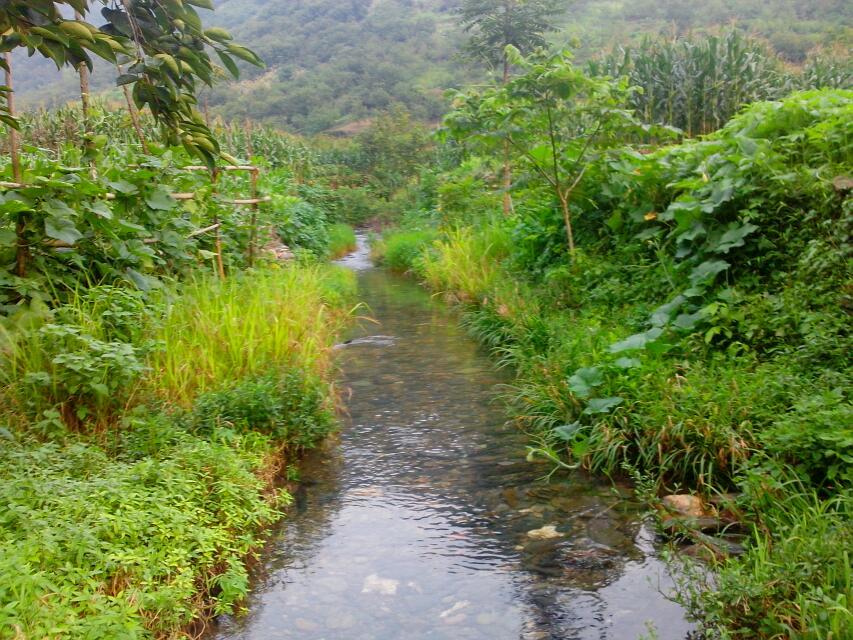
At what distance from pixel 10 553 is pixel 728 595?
2.85 metres

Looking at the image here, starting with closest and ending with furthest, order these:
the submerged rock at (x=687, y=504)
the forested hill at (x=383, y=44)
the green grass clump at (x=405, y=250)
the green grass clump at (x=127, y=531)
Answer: the green grass clump at (x=127, y=531)
the submerged rock at (x=687, y=504)
the green grass clump at (x=405, y=250)
the forested hill at (x=383, y=44)

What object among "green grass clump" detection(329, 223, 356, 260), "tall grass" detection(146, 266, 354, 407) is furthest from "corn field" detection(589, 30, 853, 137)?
"green grass clump" detection(329, 223, 356, 260)

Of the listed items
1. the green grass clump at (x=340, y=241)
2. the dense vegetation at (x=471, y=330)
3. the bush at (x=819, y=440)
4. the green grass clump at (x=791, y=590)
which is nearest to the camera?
the green grass clump at (x=791, y=590)

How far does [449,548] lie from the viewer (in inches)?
164

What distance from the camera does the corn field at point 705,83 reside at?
1252cm

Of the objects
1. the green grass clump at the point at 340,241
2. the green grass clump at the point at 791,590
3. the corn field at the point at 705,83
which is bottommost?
the green grass clump at the point at 340,241

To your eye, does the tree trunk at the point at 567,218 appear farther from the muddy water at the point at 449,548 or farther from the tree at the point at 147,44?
the tree at the point at 147,44

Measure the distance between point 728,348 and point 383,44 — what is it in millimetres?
68026

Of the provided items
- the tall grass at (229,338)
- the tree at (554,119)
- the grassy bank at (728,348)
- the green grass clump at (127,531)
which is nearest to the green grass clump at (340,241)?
the tree at (554,119)

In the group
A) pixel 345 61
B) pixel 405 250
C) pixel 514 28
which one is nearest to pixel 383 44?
pixel 345 61

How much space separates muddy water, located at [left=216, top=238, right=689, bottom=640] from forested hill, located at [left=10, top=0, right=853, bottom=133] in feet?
98.5

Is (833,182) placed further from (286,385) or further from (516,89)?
(286,385)

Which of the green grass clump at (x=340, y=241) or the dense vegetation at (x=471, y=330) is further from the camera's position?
the green grass clump at (x=340, y=241)

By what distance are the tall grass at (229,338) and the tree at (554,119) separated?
295 cm
